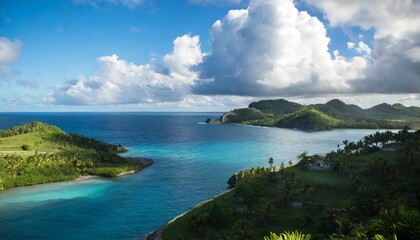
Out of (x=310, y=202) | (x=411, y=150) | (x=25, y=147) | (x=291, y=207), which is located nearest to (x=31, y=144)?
(x=25, y=147)

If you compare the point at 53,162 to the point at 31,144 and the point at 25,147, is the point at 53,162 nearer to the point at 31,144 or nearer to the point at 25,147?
the point at 25,147

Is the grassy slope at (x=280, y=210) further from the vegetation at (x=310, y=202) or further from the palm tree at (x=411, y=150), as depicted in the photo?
the palm tree at (x=411, y=150)

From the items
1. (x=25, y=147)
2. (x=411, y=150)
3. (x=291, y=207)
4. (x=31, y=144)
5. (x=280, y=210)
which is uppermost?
(x=411, y=150)

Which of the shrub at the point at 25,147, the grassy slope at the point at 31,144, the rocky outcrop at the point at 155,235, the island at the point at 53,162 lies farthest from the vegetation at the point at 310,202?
the shrub at the point at 25,147

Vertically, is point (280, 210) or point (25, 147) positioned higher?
point (25, 147)

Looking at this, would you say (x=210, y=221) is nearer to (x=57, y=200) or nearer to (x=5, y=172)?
(x=57, y=200)

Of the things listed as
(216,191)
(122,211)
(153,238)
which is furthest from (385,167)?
(122,211)

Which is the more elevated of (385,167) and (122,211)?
(385,167)
